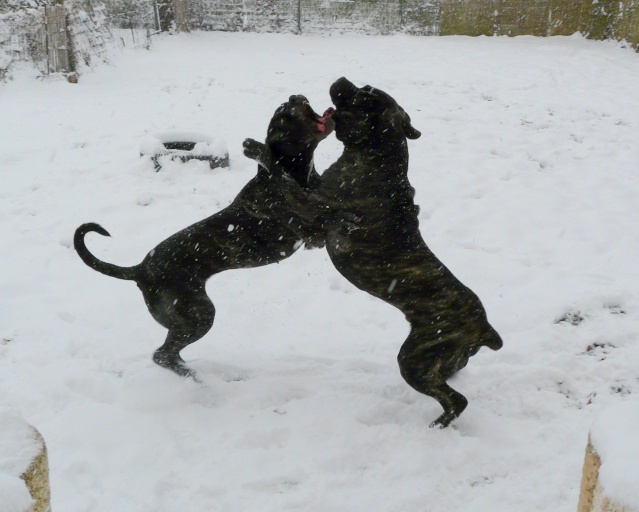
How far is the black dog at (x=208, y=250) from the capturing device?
10.2 feet

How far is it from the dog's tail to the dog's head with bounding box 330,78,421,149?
4.49 ft

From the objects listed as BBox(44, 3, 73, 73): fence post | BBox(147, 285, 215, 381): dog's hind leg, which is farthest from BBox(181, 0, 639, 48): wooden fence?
BBox(147, 285, 215, 381): dog's hind leg

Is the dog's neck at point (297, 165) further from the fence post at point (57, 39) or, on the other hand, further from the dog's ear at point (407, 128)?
the fence post at point (57, 39)

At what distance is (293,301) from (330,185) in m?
1.72

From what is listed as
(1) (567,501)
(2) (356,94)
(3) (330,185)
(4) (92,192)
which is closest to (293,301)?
(3) (330,185)

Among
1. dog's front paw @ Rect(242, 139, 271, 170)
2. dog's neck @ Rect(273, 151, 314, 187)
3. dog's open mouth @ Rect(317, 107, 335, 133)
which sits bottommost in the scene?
dog's neck @ Rect(273, 151, 314, 187)

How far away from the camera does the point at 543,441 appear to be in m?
3.04

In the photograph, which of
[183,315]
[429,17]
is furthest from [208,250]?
[429,17]

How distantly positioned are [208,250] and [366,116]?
1.12m

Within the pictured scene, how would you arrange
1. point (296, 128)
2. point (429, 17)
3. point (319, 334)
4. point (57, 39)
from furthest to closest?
1. point (429, 17)
2. point (57, 39)
3. point (319, 334)
4. point (296, 128)

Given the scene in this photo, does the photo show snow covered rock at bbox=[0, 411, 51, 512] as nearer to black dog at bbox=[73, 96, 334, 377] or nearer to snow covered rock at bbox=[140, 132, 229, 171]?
black dog at bbox=[73, 96, 334, 377]

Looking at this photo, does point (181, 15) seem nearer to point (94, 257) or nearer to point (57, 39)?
point (57, 39)

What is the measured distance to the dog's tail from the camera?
3.12 meters

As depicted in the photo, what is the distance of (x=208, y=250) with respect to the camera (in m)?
3.22
